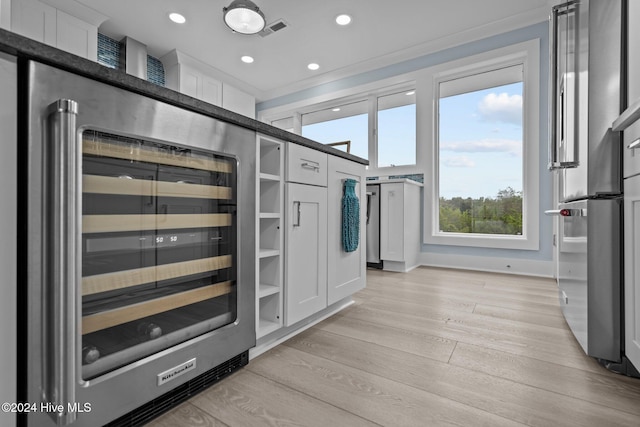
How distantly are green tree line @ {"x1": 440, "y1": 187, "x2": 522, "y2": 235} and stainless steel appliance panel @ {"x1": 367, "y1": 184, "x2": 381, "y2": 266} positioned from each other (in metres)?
0.83

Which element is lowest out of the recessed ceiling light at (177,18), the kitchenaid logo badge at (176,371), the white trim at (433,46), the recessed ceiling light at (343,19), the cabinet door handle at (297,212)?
the kitchenaid logo badge at (176,371)

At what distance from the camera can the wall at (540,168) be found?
2.90 meters

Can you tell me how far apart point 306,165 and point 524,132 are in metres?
2.74

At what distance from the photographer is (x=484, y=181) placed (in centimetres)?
335

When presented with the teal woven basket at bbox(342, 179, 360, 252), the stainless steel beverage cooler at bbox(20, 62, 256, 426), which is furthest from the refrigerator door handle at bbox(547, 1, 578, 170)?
the stainless steel beverage cooler at bbox(20, 62, 256, 426)

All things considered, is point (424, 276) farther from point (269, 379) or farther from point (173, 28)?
point (173, 28)

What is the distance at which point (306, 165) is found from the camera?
144 centimetres

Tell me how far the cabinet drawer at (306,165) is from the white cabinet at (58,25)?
120 inches

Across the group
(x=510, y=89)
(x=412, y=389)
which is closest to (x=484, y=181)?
(x=510, y=89)

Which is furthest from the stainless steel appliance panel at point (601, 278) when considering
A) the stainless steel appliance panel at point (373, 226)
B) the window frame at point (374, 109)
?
the window frame at point (374, 109)

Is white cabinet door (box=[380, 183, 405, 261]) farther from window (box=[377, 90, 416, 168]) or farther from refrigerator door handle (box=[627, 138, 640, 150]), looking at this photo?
refrigerator door handle (box=[627, 138, 640, 150])

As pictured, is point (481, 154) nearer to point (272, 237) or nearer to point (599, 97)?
point (599, 97)

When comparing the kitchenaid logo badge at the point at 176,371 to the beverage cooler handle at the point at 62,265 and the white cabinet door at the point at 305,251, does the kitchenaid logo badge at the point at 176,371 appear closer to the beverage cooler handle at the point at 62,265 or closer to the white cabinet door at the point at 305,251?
the beverage cooler handle at the point at 62,265

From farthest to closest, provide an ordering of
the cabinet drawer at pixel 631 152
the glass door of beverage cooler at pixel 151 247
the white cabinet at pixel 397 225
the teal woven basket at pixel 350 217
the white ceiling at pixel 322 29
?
the white cabinet at pixel 397 225, the white ceiling at pixel 322 29, the teal woven basket at pixel 350 217, the cabinet drawer at pixel 631 152, the glass door of beverage cooler at pixel 151 247
